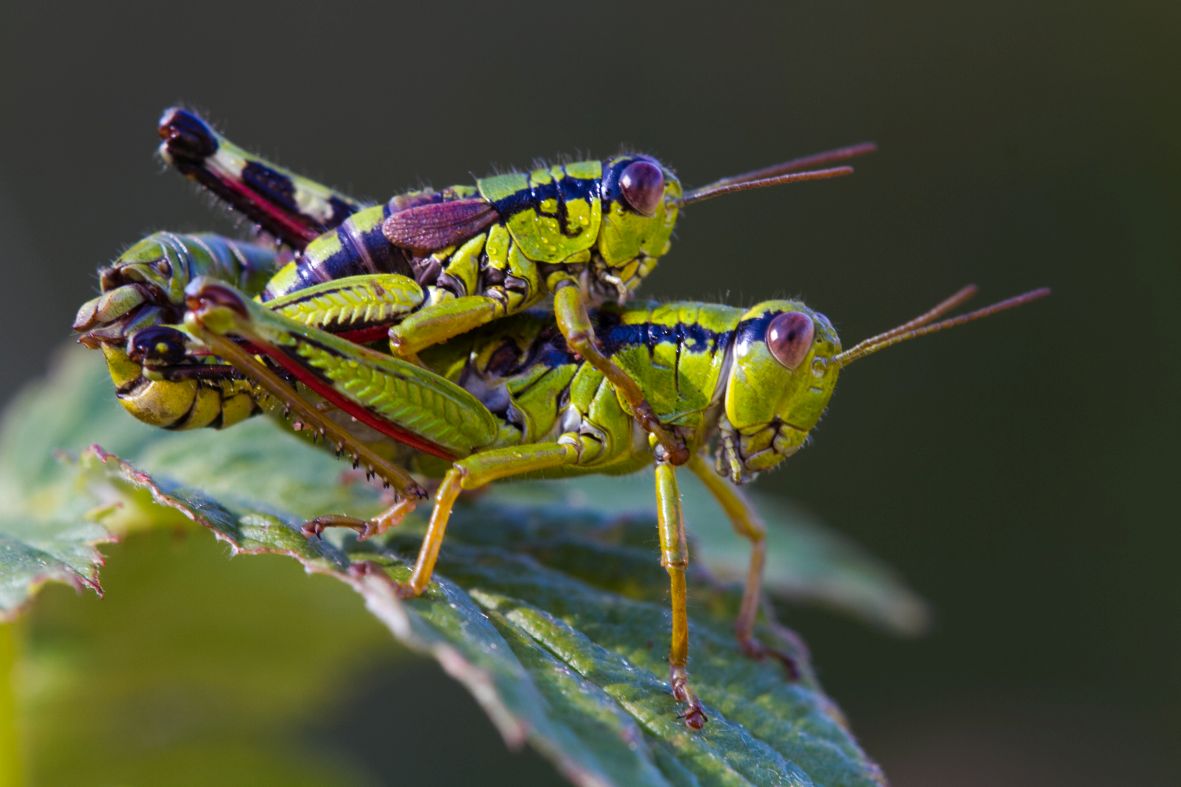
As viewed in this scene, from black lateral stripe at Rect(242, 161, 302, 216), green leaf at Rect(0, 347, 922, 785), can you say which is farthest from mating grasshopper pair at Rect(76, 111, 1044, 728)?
green leaf at Rect(0, 347, 922, 785)

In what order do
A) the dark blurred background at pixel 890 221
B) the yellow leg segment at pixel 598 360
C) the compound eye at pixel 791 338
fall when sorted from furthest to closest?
the dark blurred background at pixel 890 221
the compound eye at pixel 791 338
the yellow leg segment at pixel 598 360

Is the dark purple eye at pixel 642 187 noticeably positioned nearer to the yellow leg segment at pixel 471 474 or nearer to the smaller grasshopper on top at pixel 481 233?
the smaller grasshopper on top at pixel 481 233

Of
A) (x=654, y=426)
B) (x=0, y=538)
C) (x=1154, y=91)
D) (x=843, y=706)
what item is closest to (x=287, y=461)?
(x=0, y=538)

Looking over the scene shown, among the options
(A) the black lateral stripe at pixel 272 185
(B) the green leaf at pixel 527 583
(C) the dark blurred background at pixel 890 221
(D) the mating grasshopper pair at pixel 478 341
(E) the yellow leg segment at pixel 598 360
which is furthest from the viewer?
(C) the dark blurred background at pixel 890 221

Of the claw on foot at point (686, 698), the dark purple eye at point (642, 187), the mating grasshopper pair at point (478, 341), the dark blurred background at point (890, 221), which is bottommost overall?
the claw on foot at point (686, 698)

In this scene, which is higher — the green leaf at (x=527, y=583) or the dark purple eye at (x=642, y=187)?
the dark purple eye at (x=642, y=187)

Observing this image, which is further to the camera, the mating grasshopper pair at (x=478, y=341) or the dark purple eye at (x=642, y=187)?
the dark purple eye at (x=642, y=187)

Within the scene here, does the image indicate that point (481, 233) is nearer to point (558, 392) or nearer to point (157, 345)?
point (558, 392)

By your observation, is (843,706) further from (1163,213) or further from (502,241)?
(502,241)

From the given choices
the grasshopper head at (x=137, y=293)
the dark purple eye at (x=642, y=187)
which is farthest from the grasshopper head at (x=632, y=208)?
the grasshopper head at (x=137, y=293)
